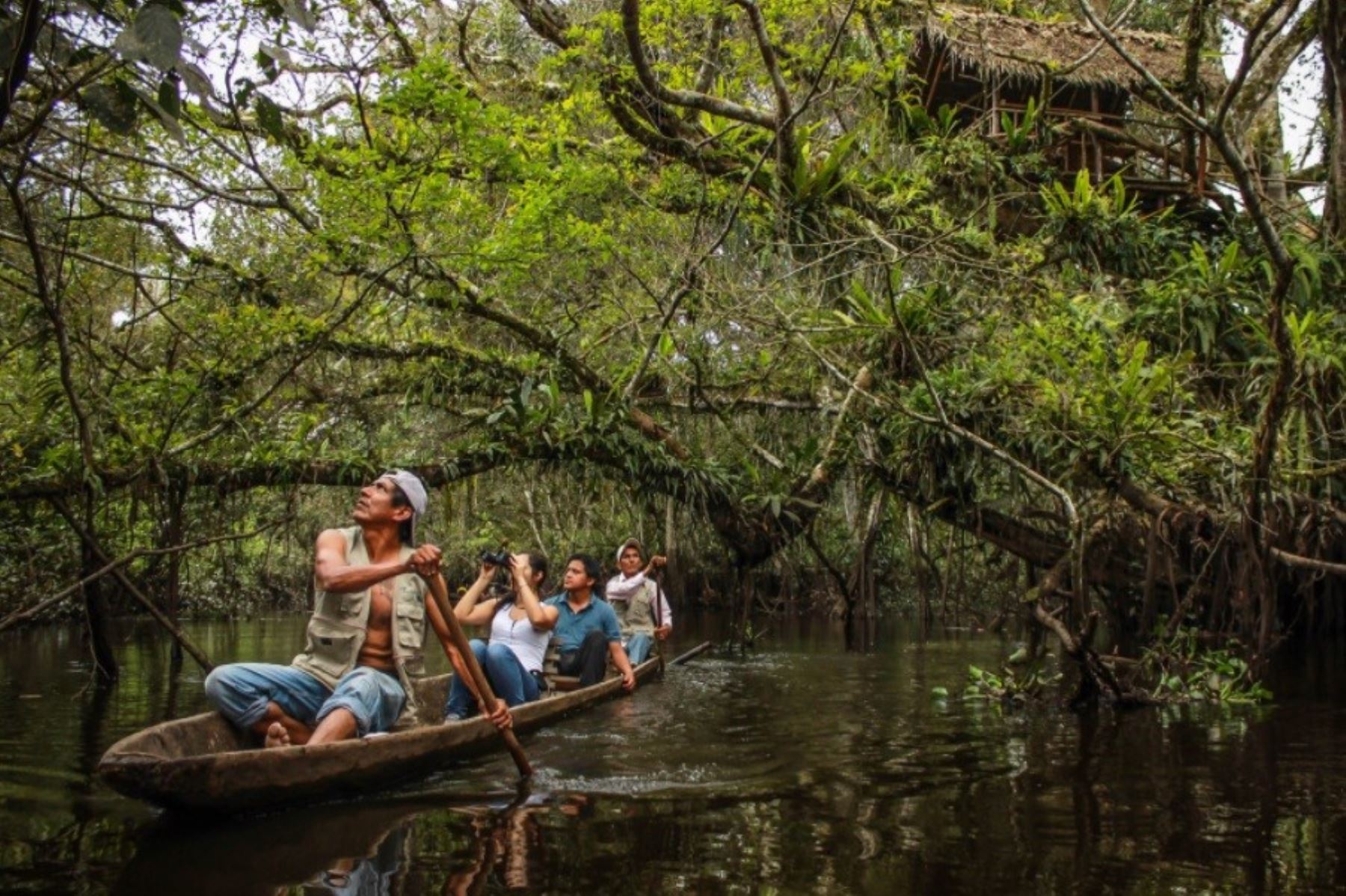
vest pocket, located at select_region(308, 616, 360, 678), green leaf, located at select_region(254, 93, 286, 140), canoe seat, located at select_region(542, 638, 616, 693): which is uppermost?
green leaf, located at select_region(254, 93, 286, 140)

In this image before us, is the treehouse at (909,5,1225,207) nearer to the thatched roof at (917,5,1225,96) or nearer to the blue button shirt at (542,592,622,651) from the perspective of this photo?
the thatched roof at (917,5,1225,96)

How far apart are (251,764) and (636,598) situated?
570 centimetres

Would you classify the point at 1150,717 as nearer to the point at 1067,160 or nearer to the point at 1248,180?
the point at 1248,180

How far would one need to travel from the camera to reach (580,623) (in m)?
7.87

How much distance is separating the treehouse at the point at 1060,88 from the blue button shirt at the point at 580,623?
558 cm

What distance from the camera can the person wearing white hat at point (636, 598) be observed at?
9516mm

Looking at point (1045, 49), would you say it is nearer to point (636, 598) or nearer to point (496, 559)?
point (636, 598)

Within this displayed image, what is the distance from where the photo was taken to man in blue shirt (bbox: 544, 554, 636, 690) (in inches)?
305

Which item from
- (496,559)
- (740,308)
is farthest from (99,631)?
(740,308)

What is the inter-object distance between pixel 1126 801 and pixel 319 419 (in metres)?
6.92

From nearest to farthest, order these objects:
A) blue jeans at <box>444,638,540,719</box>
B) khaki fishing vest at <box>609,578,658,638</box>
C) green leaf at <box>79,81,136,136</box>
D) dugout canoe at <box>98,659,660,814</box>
Result: green leaf at <box>79,81,136,136</box> → dugout canoe at <box>98,659,660,814</box> → blue jeans at <box>444,638,540,719</box> → khaki fishing vest at <box>609,578,658,638</box>

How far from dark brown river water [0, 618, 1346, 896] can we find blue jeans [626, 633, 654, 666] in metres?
1.43

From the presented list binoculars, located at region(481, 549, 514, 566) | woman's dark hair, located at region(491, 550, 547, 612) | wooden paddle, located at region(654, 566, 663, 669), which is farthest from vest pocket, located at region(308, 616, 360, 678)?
wooden paddle, located at region(654, 566, 663, 669)

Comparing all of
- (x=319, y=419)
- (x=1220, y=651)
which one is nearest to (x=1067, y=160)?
(x=1220, y=651)
